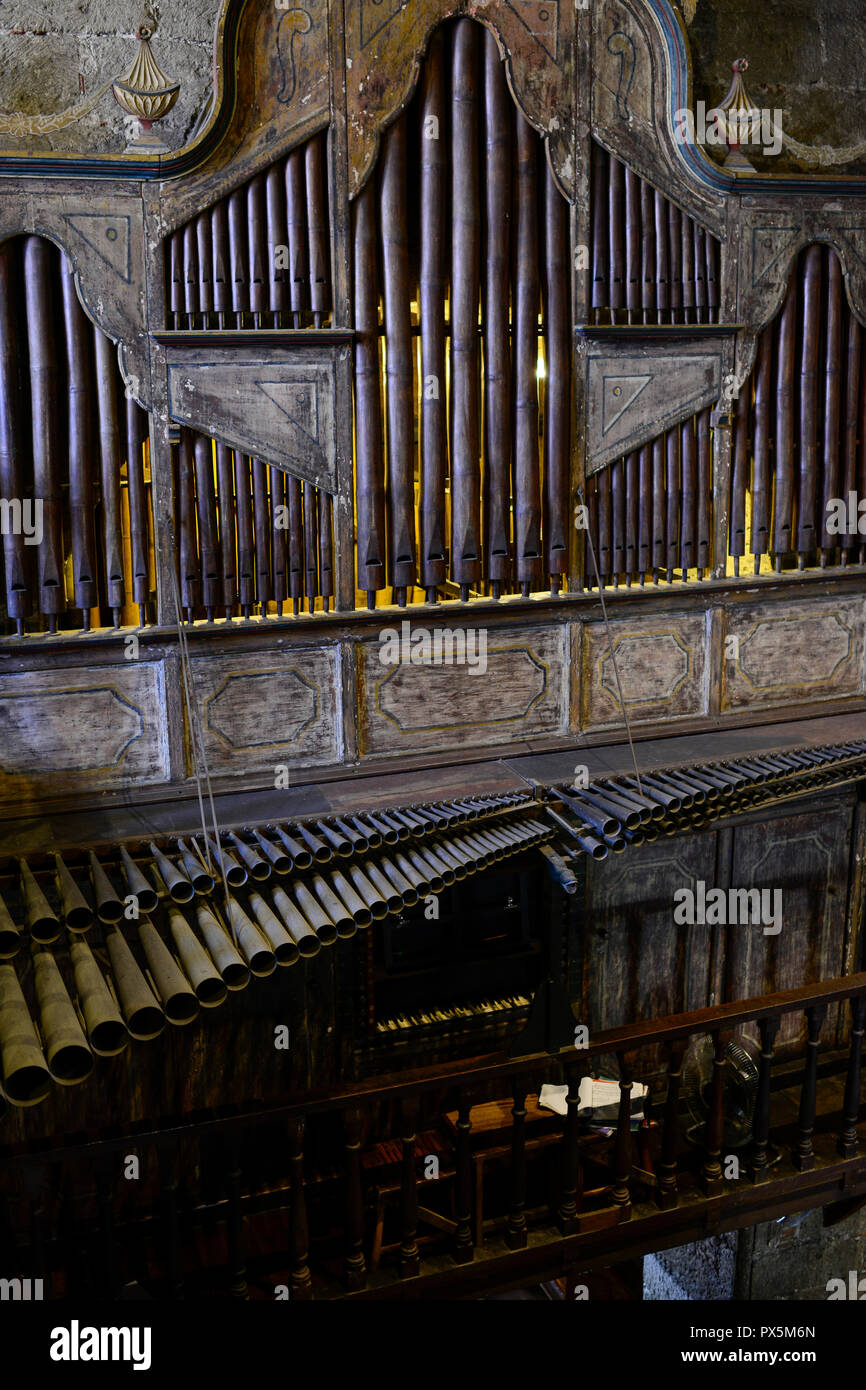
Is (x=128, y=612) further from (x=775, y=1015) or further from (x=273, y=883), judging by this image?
(x=775, y=1015)

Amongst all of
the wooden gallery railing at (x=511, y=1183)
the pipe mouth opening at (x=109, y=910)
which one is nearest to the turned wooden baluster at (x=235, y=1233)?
the wooden gallery railing at (x=511, y=1183)

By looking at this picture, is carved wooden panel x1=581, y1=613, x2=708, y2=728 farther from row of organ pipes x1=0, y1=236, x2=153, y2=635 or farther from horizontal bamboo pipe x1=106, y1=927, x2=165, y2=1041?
horizontal bamboo pipe x1=106, y1=927, x2=165, y2=1041

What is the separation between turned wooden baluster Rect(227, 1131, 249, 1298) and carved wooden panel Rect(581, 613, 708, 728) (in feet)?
11.8

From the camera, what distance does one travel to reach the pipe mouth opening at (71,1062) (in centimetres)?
393

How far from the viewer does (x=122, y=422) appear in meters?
5.80

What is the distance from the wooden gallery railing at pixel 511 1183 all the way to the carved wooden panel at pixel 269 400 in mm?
3289

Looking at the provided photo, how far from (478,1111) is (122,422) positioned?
15.7 ft

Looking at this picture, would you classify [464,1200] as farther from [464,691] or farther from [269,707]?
[464,691]

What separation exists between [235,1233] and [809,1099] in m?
2.84

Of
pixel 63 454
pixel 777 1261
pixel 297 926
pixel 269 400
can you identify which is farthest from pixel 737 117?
pixel 777 1261

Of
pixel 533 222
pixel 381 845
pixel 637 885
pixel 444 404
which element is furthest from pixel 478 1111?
pixel 533 222

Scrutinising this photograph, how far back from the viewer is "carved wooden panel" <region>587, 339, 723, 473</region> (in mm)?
6668

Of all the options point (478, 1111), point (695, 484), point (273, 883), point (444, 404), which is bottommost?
point (478, 1111)

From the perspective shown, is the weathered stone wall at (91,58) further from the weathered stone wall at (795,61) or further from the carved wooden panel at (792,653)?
the carved wooden panel at (792,653)
